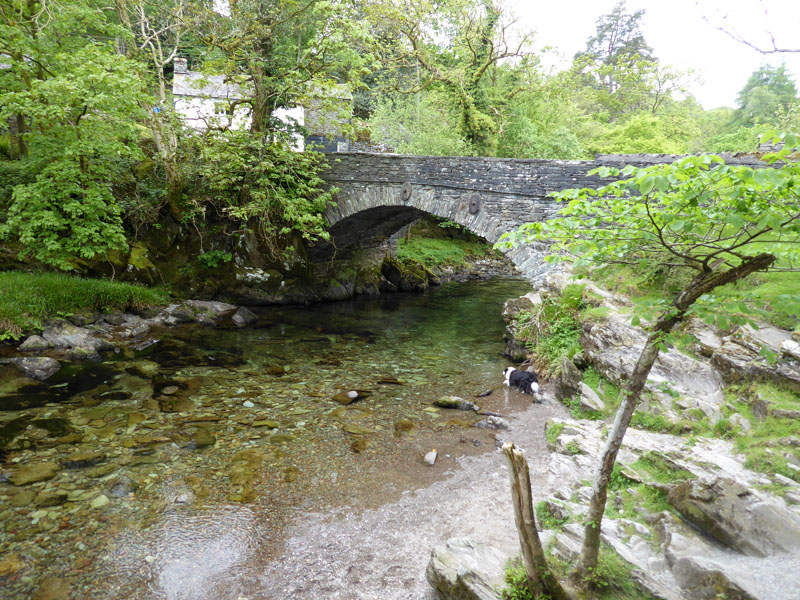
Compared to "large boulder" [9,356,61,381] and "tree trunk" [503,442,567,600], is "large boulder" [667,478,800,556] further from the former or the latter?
"large boulder" [9,356,61,381]

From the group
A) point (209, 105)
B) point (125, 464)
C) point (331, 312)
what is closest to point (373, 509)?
point (125, 464)

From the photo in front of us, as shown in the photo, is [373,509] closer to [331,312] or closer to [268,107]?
[331,312]

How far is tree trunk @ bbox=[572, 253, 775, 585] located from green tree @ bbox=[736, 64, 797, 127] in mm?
31474

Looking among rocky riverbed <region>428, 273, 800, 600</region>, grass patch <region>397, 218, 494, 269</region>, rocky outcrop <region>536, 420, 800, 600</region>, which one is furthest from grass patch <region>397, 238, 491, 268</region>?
rocky outcrop <region>536, 420, 800, 600</region>

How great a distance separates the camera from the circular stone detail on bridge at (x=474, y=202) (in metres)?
12.7

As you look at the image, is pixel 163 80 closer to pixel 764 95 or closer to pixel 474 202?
pixel 474 202

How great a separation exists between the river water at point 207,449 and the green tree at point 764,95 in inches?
1093

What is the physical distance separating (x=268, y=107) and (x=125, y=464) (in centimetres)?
1234

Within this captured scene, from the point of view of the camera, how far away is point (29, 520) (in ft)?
16.3

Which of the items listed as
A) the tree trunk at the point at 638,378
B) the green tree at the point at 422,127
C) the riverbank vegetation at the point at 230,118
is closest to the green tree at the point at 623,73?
the riverbank vegetation at the point at 230,118

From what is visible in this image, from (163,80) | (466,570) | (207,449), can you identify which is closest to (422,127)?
(163,80)

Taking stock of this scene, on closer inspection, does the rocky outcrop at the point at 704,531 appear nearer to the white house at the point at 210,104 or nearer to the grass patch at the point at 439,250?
the white house at the point at 210,104

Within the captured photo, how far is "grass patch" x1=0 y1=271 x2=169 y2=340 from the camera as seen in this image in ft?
33.3

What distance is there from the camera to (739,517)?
153 inches
